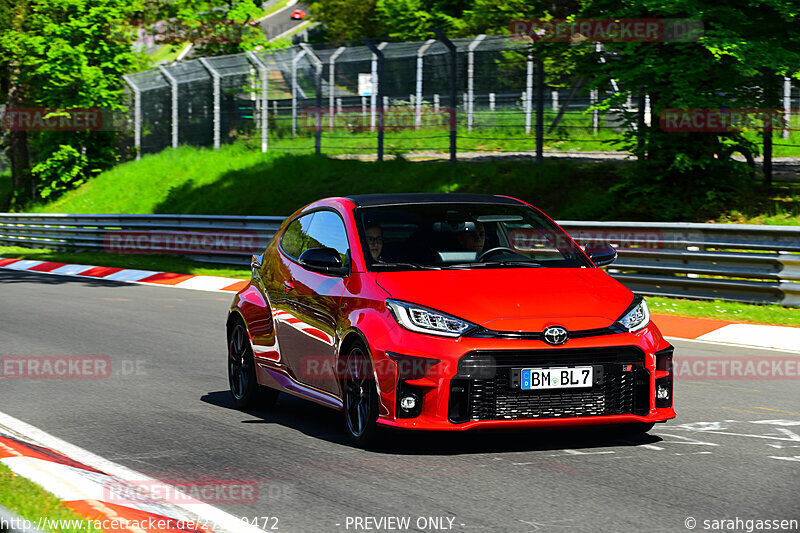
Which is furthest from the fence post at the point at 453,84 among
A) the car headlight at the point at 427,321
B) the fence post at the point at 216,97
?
the car headlight at the point at 427,321

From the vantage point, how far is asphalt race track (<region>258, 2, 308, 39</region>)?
104 m

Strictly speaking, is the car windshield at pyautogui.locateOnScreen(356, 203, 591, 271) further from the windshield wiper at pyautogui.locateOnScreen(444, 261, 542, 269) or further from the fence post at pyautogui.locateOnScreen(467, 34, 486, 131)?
the fence post at pyautogui.locateOnScreen(467, 34, 486, 131)

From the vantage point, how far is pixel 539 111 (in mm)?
23047

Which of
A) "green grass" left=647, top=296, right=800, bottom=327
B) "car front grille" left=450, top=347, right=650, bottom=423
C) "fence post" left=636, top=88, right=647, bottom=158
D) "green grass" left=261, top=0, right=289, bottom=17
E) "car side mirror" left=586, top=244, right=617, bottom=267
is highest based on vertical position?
"green grass" left=261, top=0, right=289, bottom=17

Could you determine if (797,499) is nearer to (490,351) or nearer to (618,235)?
(490,351)

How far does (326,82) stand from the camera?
28953 mm

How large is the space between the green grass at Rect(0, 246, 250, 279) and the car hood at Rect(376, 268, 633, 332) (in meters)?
14.6

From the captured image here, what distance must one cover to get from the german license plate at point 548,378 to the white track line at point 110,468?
1.91 m

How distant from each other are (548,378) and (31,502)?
2827 millimetres

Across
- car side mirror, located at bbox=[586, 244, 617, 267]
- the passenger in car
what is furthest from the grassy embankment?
the passenger in car

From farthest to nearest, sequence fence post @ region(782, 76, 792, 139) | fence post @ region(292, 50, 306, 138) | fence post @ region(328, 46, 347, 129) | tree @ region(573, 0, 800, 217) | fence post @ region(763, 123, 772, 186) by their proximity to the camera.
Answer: fence post @ region(292, 50, 306, 138)
fence post @ region(328, 46, 347, 129)
fence post @ region(763, 123, 772, 186)
fence post @ region(782, 76, 792, 139)
tree @ region(573, 0, 800, 217)

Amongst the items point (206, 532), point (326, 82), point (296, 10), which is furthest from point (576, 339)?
point (296, 10)

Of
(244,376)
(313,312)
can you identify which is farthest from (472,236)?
(244,376)

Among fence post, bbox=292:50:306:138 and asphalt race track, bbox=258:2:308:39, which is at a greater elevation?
asphalt race track, bbox=258:2:308:39
